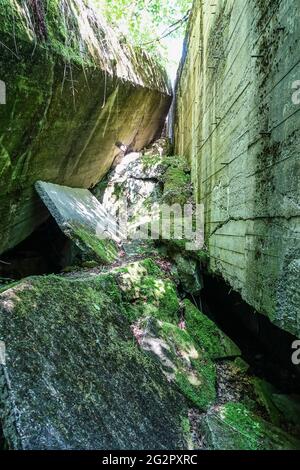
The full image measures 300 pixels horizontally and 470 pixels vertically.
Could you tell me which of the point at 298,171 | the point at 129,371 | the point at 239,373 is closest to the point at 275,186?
the point at 298,171

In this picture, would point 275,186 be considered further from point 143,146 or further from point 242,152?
point 143,146

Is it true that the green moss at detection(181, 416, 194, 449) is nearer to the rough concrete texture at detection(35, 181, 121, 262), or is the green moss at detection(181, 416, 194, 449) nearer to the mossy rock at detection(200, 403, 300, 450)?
the mossy rock at detection(200, 403, 300, 450)

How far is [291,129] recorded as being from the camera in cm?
241

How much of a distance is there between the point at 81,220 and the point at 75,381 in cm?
330

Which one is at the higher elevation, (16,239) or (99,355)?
(16,239)

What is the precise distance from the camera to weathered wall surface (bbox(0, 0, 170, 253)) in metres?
4.08

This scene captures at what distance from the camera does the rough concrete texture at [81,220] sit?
507cm

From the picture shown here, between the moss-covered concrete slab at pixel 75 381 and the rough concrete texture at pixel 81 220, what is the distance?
153cm

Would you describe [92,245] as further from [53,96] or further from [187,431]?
[187,431]

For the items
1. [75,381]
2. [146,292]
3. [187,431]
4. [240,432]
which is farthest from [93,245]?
[240,432]

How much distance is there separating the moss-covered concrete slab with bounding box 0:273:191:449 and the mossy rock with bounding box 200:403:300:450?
219 millimetres

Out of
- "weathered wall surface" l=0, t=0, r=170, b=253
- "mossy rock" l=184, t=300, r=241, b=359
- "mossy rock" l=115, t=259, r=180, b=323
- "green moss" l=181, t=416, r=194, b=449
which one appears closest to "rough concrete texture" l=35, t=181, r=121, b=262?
"weathered wall surface" l=0, t=0, r=170, b=253

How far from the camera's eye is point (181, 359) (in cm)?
376

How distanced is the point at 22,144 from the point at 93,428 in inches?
146
